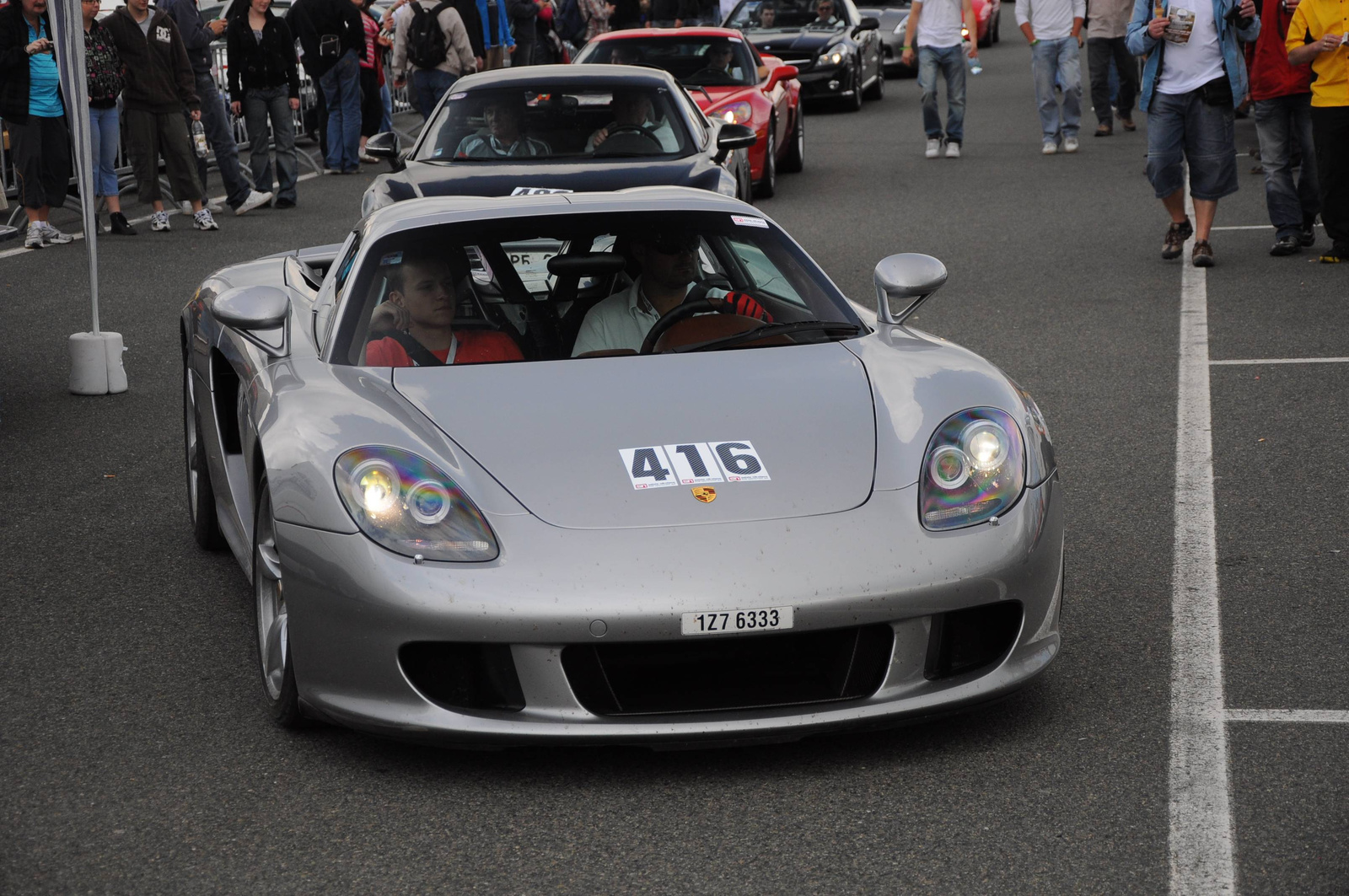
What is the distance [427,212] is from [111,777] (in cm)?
188

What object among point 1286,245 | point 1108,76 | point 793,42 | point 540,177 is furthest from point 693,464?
point 793,42

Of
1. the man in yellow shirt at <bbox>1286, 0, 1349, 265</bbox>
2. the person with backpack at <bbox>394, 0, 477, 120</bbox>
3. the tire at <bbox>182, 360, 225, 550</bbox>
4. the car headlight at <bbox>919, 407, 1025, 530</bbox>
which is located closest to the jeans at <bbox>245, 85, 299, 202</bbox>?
the person with backpack at <bbox>394, 0, 477, 120</bbox>

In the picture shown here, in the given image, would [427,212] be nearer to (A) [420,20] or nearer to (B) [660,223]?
(B) [660,223]

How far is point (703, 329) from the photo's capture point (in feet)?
14.8

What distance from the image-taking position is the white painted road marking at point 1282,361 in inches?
296

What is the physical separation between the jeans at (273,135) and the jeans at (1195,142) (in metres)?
7.60

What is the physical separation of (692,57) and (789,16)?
722 centimetres

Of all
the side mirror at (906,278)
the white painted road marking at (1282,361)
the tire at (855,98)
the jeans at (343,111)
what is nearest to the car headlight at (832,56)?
the tire at (855,98)

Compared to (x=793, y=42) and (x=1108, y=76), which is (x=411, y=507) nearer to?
(x=1108, y=76)

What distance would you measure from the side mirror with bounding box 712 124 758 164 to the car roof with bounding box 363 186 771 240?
5.27 metres

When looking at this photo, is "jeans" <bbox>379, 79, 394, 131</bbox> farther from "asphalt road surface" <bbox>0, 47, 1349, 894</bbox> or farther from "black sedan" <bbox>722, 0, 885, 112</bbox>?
"asphalt road surface" <bbox>0, 47, 1349, 894</bbox>

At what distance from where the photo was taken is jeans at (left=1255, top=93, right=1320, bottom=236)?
984 centimetres

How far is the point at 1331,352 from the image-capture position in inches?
302

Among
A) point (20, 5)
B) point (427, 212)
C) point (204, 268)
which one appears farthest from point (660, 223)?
point (20, 5)
